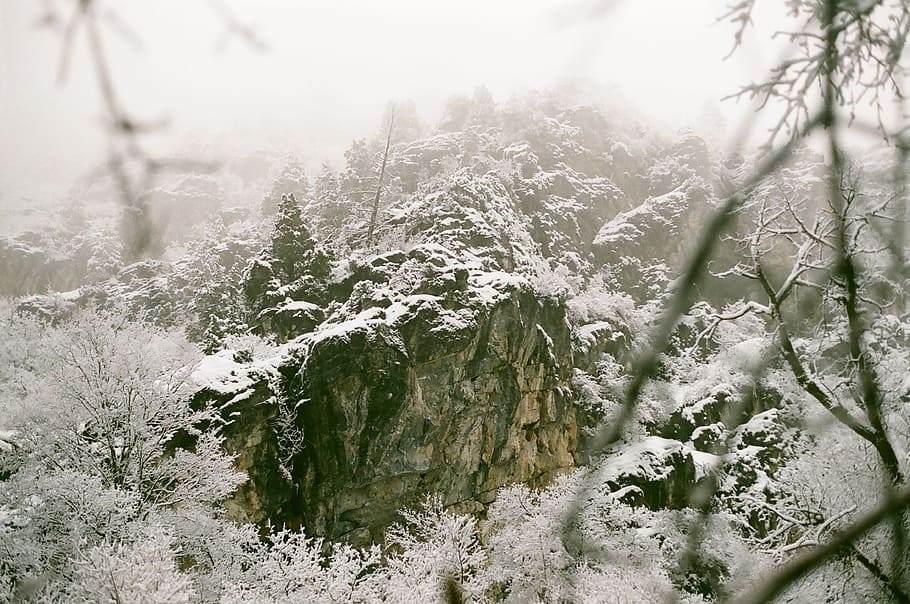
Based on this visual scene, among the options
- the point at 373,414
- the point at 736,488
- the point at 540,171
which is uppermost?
the point at 540,171

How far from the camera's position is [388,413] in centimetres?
1994

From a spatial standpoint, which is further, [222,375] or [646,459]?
[646,459]

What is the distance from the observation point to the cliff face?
18.8 m

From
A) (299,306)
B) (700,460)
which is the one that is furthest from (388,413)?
(700,460)

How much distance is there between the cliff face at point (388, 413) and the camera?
61.7 ft

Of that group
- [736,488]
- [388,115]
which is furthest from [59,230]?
[736,488]

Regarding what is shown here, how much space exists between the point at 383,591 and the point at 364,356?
782cm

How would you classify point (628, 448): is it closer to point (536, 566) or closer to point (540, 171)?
point (536, 566)

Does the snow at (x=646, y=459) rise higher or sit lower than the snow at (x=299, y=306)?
lower

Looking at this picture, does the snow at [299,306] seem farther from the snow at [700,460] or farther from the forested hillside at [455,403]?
the snow at [700,460]

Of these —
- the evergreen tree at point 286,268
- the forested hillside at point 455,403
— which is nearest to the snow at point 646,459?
the forested hillside at point 455,403

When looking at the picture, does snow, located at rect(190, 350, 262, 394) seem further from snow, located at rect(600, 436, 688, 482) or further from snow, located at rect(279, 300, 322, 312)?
snow, located at rect(600, 436, 688, 482)

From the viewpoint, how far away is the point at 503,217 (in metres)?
30.2

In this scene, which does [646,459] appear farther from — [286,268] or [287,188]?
[287,188]
